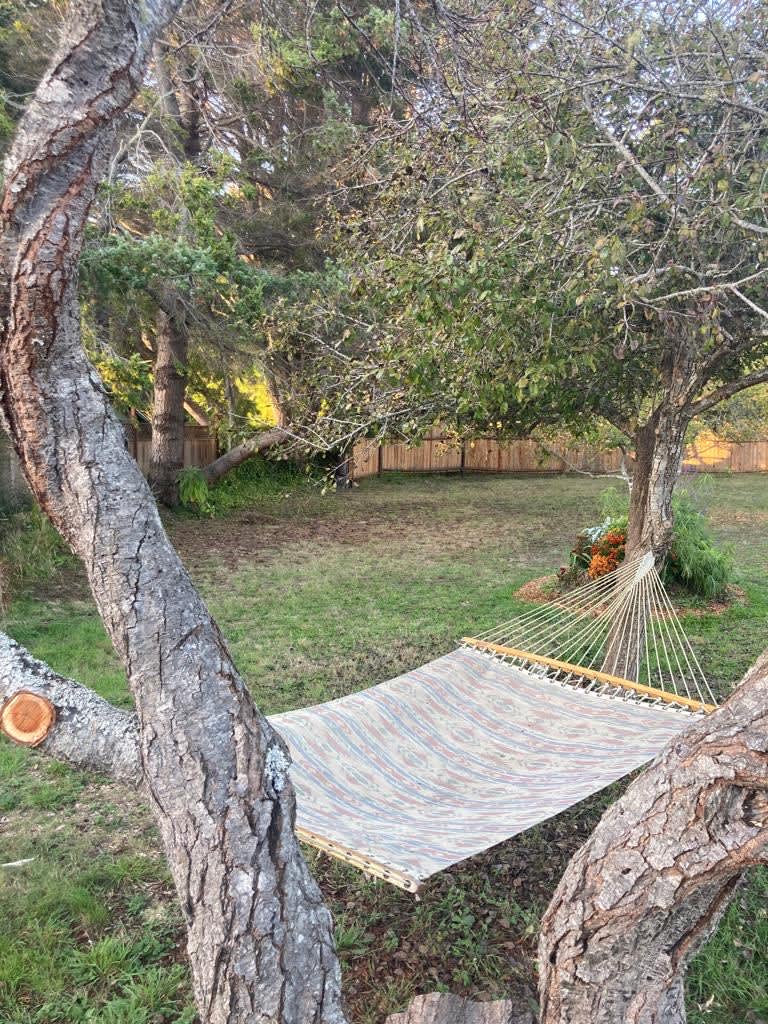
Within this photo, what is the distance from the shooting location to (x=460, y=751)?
8.15 feet

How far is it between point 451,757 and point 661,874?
142 centimetres

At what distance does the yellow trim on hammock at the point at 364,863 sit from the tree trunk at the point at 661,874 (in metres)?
0.40

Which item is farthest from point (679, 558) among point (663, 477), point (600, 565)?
point (663, 477)

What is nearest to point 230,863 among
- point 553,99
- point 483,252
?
point 483,252

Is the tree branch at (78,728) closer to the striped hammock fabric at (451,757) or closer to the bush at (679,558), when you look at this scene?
the striped hammock fabric at (451,757)

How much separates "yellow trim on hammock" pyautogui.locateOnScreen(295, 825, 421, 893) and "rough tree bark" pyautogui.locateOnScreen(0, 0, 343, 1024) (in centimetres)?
45

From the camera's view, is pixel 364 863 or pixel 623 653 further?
pixel 623 653

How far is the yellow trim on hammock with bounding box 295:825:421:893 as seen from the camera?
159 centimetres

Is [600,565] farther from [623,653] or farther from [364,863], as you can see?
[364,863]

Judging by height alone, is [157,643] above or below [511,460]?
above

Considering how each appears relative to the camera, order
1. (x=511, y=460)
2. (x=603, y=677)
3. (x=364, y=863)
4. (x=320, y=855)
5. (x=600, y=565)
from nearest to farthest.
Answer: (x=364, y=863) < (x=320, y=855) < (x=603, y=677) < (x=600, y=565) < (x=511, y=460)

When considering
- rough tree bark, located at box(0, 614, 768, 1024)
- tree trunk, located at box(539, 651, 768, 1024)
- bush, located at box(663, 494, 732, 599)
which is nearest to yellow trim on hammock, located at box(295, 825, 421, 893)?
rough tree bark, located at box(0, 614, 768, 1024)

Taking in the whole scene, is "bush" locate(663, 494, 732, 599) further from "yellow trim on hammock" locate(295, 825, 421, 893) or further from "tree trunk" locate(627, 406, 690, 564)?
"yellow trim on hammock" locate(295, 825, 421, 893)

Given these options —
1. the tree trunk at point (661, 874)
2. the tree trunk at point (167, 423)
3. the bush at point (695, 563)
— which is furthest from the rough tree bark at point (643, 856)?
the tree trunk at point (167, 423)
